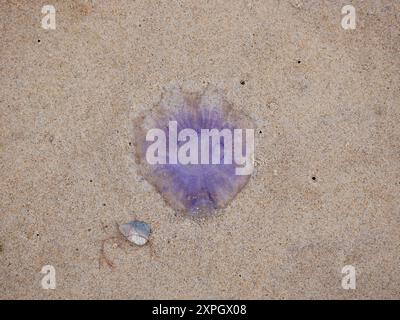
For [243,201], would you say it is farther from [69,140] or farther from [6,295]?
[6,295]

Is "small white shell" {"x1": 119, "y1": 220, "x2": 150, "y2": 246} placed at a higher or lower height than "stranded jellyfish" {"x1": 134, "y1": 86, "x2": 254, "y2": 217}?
lower

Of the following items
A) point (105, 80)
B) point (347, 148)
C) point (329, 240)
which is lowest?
point (329, 240)

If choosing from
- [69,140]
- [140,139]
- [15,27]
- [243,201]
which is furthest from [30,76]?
[243,201]

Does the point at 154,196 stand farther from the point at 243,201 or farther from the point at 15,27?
the point at 15,27

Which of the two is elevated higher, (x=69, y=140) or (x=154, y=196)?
(x=69, y=140)
